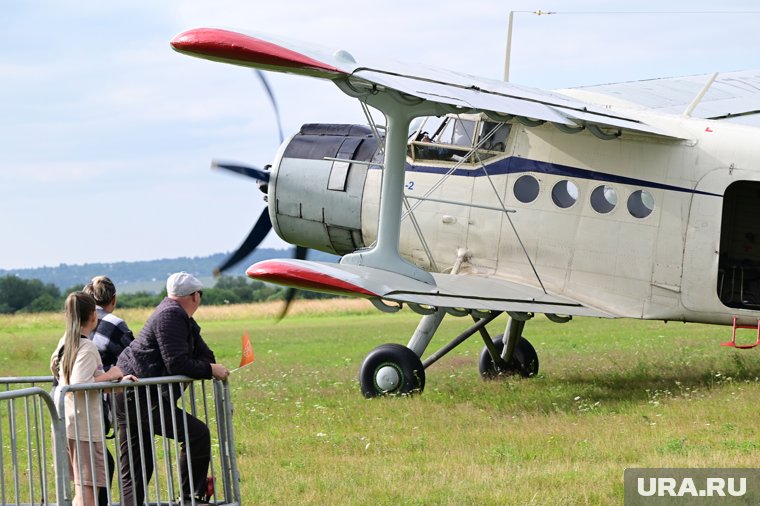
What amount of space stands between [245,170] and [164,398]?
27.2 feet

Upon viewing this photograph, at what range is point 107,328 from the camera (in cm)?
787

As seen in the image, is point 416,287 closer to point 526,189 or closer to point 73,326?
point 526,189

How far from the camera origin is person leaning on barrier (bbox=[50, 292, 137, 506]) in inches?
266

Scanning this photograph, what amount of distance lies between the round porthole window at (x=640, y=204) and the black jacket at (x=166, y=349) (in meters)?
6.65

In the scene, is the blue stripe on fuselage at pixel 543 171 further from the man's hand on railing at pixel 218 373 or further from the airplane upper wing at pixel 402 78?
the man's hand on railing at pixel 218 373

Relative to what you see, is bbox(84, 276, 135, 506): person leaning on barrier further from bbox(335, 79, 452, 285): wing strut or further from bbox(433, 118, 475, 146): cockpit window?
bbox(433, 118, 475, 146): cockpit window

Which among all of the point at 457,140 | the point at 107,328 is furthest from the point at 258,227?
the point at 107,328

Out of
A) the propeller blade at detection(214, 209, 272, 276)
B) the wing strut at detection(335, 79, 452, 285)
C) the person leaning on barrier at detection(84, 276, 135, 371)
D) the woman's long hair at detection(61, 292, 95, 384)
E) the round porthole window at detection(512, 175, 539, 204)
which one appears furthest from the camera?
the propeller blade at detection(214, 209, 272, 276)

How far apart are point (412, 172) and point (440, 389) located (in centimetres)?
270

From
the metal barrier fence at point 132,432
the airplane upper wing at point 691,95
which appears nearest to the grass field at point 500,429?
the metal barrier fence at point 132,432

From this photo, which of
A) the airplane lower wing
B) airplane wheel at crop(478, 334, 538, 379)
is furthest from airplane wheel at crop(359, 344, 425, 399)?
airplane wheel at crop(478, 334, 538, 379)

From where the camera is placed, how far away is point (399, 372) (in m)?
12.5

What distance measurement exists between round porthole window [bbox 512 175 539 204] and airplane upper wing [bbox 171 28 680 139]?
37.6 inches

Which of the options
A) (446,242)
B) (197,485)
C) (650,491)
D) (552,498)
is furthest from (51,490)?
(446,242)
